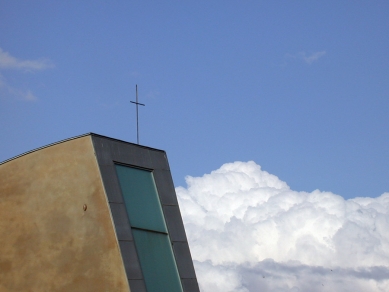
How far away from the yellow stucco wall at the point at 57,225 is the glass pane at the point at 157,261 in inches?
41.8

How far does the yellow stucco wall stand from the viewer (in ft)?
57.8

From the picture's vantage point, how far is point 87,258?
1767 cm

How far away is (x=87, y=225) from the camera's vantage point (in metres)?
18.0

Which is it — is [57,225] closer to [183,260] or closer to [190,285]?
[183,260]

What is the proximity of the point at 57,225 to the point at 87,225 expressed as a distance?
928 millimetres

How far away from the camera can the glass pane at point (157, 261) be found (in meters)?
18.3

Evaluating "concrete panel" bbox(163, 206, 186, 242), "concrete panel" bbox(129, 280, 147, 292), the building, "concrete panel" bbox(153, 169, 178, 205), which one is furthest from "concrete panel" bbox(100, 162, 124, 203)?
"concrete panel" bbox(129, 280, 147, 292)

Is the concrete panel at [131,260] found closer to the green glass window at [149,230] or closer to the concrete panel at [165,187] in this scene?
the green glass window at [149,230]

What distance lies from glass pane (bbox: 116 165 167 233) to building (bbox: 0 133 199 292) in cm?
3

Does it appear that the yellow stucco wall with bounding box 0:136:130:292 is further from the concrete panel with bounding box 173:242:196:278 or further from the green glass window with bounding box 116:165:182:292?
the concrete panel with bounding box 173:242:196:278

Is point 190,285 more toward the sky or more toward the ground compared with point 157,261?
more toward the ground

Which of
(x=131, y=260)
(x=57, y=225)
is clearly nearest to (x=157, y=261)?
(x=131, y=260)

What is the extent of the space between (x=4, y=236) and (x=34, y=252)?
121cm

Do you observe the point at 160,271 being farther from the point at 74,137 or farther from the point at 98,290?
the point at 74,137
